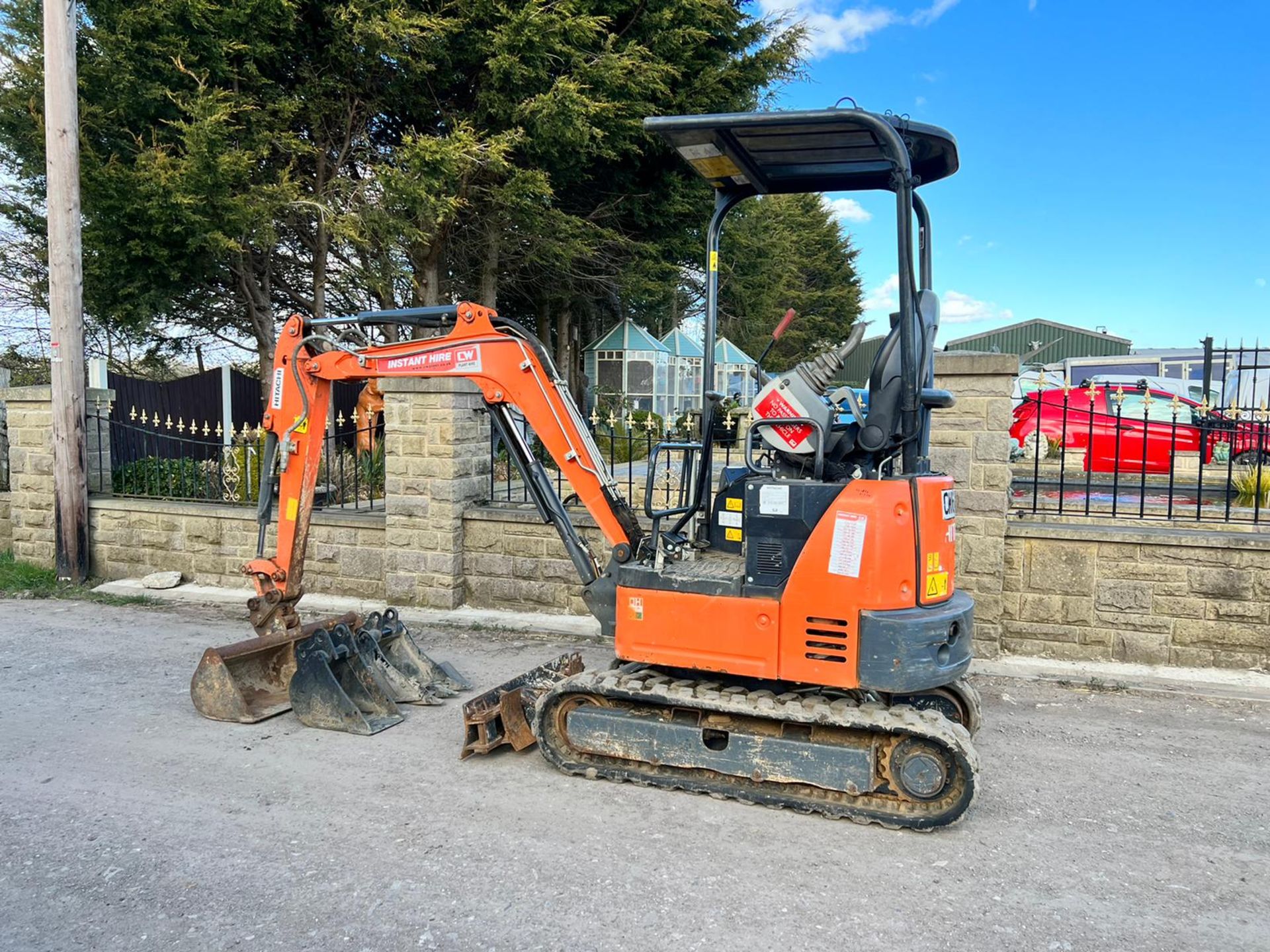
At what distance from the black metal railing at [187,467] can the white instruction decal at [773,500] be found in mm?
6087

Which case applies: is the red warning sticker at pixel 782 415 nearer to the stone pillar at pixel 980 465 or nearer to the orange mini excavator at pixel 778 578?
the orange mini excavator at pixel 778 578

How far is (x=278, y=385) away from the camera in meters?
5.50

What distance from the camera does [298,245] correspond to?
1520 centimetres

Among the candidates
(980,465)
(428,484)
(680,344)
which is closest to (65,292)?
(428,484)

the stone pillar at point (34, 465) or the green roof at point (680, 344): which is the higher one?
the green roof at point (680, 344)

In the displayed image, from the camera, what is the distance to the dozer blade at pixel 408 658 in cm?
586

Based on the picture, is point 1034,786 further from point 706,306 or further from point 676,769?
point 706,306

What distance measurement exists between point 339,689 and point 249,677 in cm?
87

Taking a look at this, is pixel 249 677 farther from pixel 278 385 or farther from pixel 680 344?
pixel 680 344

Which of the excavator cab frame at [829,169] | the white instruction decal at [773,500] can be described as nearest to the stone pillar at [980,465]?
the excavator cab frame at [829,169]

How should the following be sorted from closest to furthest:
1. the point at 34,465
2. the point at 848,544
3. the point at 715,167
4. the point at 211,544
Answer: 1. the point at 848,544
2. the point at 715,167
3. the point at 211,544
4. the point at 34,465

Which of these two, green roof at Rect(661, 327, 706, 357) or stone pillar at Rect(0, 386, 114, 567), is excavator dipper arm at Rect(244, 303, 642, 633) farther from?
green roof at Rect(661, 327, 706, 357)

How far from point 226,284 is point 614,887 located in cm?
1410

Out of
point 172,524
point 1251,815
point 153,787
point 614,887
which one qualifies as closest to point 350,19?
point 172,524
